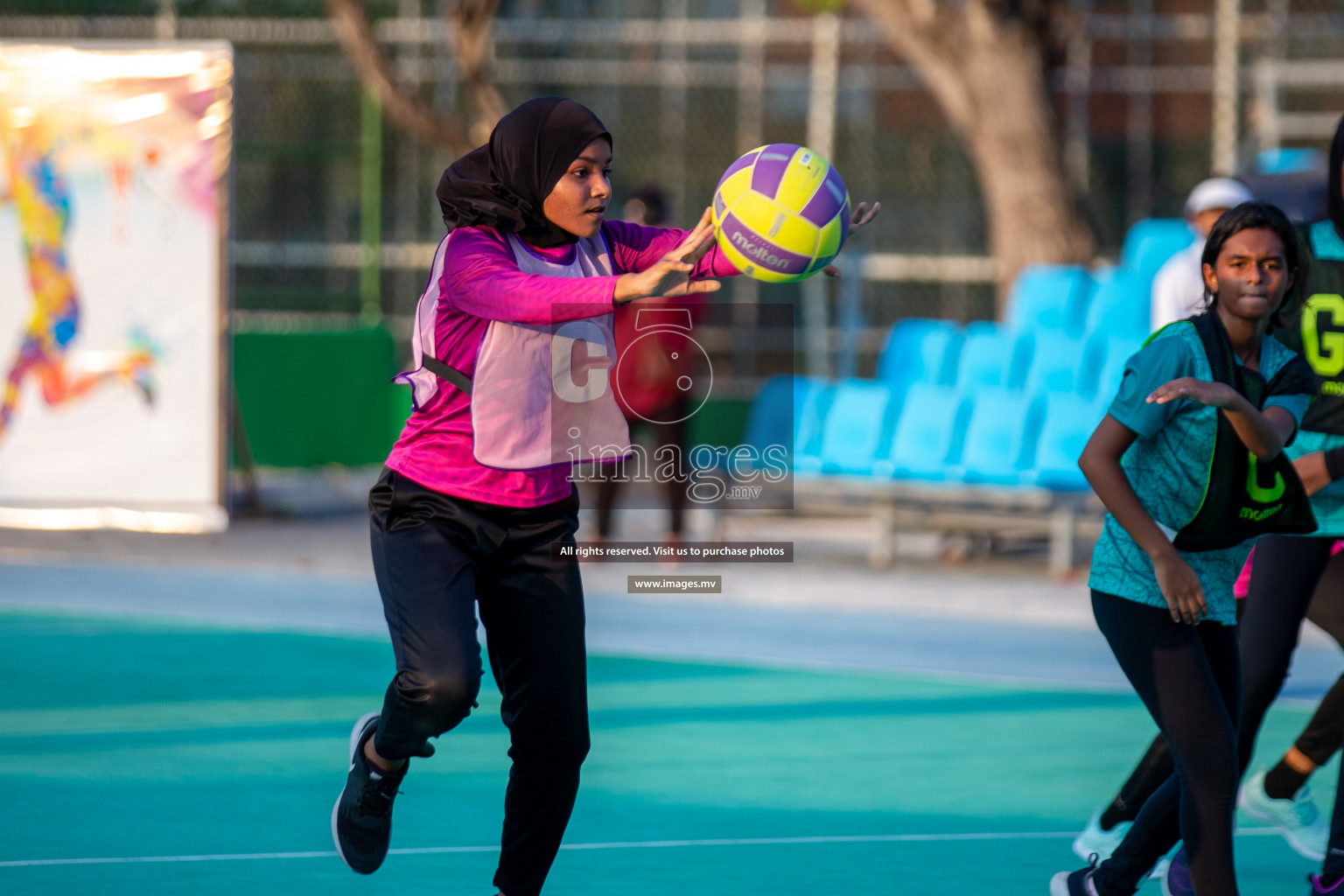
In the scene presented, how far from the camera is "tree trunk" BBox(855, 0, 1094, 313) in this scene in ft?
45.9

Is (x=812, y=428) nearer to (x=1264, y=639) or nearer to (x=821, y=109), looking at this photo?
(x=821, y=109)

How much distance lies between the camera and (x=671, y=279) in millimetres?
3945

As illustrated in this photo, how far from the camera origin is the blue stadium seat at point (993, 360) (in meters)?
12.0

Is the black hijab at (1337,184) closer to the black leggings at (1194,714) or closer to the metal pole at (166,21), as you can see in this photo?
the black leggings at (1194,714)

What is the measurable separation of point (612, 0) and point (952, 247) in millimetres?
3939

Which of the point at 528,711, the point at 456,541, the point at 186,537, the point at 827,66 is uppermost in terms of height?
the point at 827,66

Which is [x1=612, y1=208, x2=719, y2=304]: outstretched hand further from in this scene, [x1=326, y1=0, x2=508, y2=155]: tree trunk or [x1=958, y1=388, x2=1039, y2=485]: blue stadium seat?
[x1=326, y1=0, x2=508, y2=155]: tree trunk

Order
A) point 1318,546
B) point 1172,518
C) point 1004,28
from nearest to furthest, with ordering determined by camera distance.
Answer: point 1172,518, point 1318,546, point 1004,28

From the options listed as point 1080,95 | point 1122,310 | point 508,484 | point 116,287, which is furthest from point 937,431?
point 508,484

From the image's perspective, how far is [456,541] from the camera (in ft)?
14.1

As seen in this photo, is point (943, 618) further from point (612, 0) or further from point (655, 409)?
point (612, 0)

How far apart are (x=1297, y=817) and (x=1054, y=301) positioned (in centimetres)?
724

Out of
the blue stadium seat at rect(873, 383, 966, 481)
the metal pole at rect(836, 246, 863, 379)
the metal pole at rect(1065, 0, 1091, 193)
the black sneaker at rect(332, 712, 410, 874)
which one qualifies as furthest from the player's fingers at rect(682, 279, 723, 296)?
the metal pole at rect(1065, 0, 1091, 193)

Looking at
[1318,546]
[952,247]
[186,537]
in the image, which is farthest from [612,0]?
[1318,546]
